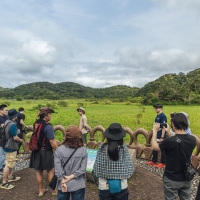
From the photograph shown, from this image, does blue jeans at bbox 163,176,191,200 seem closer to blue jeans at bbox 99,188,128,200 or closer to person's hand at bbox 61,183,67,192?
blue jeans at bbox 99,188,128,200

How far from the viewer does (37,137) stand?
381 cm

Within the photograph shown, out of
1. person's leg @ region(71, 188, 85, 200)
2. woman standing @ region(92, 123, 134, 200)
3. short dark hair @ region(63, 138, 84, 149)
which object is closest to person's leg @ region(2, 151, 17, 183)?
person's leg @ region(71, 188, 85, 200)

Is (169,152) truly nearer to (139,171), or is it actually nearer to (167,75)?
(139,171)

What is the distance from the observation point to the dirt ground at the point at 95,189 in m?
4.21

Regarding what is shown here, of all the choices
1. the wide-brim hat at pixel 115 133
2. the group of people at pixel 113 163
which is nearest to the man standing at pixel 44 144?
the group of people at pixel 113 163

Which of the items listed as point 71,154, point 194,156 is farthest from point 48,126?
point 194,156

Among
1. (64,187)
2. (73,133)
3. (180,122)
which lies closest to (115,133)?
(73,133)

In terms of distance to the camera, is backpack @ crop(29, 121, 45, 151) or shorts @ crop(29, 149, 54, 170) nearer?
backpack @ crop(29, 121, 45, 151)

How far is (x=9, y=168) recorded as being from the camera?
462 centimetres

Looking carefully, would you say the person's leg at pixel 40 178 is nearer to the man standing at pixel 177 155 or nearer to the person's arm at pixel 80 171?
the person's arm at pixel 80 171

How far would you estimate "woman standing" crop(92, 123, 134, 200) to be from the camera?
8.18ft

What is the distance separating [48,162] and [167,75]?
229ft

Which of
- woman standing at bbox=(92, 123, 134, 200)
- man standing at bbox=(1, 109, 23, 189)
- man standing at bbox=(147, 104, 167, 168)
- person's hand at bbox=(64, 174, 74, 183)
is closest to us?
woman standing at bbox=(92, 123, 134, 200)

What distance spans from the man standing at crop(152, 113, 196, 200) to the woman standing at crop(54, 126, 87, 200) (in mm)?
1050
